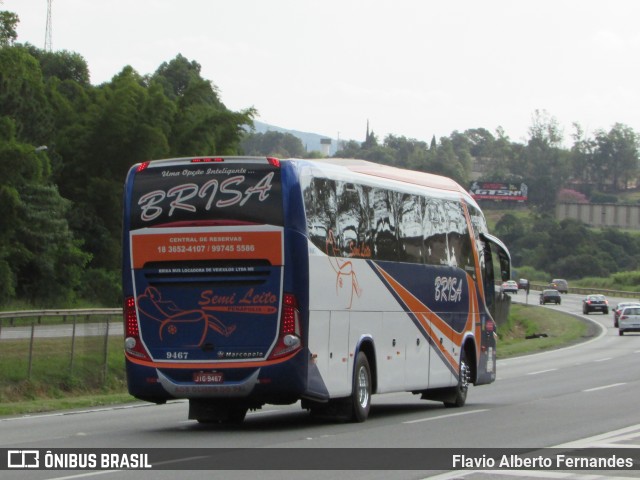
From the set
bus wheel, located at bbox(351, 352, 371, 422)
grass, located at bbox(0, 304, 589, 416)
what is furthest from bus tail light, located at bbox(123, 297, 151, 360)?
grass, located at bbox(0, 304, 589, 416)

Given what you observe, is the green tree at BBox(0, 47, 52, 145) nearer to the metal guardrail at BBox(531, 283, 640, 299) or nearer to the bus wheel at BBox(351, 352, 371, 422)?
the bus wheel at BBox(351, 352, 371, 422)

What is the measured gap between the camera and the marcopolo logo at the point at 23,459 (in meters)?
13.1

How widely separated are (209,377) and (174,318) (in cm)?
90

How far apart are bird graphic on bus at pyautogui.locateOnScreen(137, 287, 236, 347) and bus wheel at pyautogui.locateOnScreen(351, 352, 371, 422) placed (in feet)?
7.65

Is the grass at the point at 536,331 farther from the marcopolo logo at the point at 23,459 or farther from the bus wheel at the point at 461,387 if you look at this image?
the marcopolo logo at the point at 23,459

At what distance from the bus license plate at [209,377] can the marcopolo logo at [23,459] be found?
117 inches

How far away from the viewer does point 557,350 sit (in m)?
49.1

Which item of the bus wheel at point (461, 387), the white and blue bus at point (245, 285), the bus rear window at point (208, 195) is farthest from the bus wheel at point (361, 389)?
the bus wheel at point (461, 387)

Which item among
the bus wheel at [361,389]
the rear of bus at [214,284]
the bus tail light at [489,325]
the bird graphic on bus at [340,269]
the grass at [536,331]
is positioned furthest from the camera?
the grass at [536,331]

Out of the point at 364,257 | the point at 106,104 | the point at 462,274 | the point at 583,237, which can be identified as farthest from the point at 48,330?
the point at 583,237

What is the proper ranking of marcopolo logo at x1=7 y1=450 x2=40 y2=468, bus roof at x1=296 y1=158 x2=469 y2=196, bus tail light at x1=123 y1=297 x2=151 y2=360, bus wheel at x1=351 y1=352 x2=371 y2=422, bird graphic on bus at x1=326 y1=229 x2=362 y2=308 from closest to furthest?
marcopolo logo at x1=7 y1=450 x2=40 y2=468
bus tail light at x1=123 y1=297 x2=151 y2=360
bird graphic on bus at x1=326 y1=229 x2=362 y2=308
bus wheel at x1=351 y1=352 x2=371 y2=422
bus roof at x1=296 y1=158 x2=469 y2=196

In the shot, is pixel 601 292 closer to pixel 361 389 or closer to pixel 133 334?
pixel 361 389

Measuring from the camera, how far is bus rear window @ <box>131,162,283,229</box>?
16.9 meters

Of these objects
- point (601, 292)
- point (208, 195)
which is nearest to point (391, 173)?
point (208, 195)
